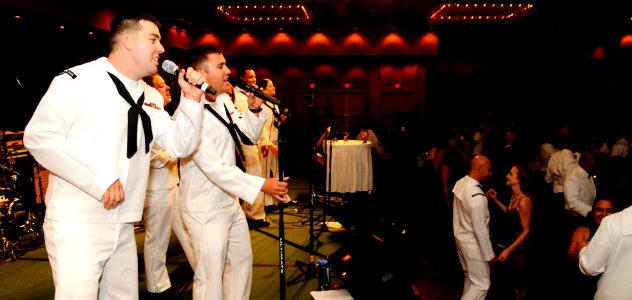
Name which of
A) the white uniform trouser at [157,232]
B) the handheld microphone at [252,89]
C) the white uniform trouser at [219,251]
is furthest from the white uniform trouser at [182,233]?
the handheld microphone at [252,89]

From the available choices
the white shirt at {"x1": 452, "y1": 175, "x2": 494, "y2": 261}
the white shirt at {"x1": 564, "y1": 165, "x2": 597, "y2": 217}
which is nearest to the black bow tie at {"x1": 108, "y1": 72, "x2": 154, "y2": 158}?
the white shirt at {"x1": 452, "y1": 175, "x2": 494, "y2": 261}

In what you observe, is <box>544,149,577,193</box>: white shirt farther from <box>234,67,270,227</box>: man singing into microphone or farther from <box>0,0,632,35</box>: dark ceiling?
<box>0,0,632,35</box>: dark ceiling

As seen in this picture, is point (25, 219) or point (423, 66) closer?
point (25, 219)

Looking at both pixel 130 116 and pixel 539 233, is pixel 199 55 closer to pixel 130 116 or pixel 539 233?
→ pixel 130 116

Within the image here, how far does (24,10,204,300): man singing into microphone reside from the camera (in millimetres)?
1608

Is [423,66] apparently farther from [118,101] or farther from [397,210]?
[118,101]

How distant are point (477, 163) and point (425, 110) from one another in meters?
10.7

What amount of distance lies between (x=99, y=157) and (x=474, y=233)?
9.73 ft

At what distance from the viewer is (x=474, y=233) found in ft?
11.6

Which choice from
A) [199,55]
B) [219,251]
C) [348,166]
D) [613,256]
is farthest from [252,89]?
[348,166]

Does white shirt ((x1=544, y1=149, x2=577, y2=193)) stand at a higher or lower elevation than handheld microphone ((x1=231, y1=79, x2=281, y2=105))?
lower

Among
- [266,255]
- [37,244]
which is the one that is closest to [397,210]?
[266,255]

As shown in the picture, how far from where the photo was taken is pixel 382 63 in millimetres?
13766

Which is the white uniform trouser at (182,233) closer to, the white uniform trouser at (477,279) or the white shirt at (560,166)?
the white uniform trouser at (477,279)
